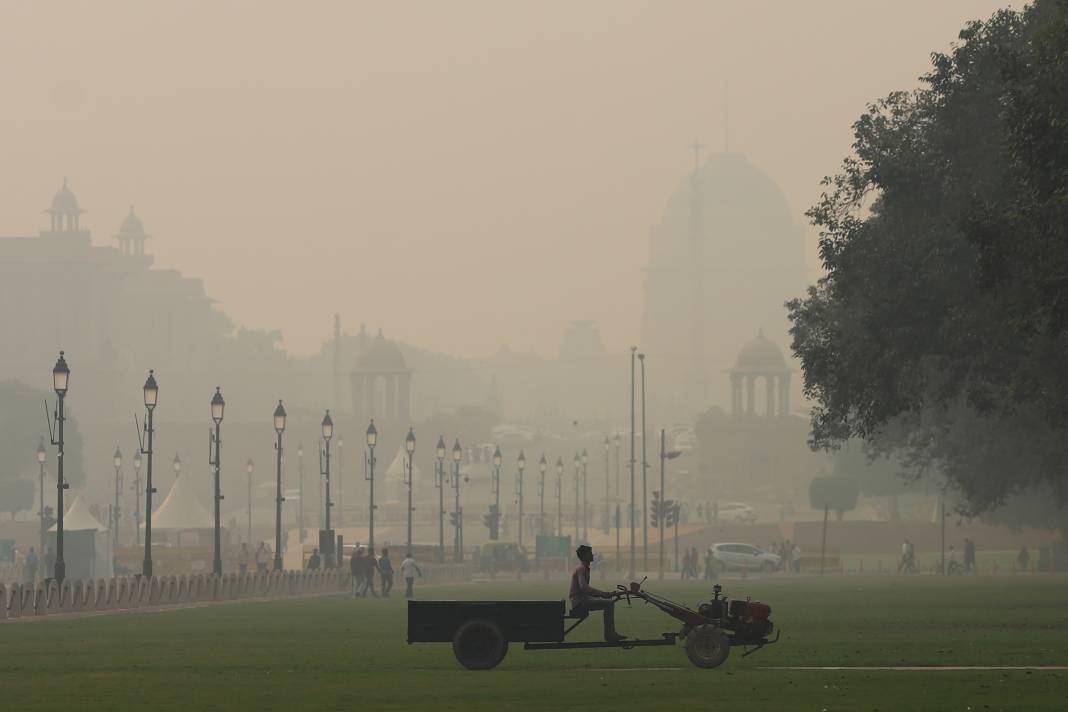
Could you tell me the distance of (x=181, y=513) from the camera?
12781cm

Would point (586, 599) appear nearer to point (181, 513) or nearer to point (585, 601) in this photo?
point (585, 601)

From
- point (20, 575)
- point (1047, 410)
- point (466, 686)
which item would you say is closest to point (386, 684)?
point (466, 686)

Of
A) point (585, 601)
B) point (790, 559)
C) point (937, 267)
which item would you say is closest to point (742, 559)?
point (790, 559)

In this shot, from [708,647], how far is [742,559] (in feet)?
298

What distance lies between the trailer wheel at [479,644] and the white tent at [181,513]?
98.1 metres

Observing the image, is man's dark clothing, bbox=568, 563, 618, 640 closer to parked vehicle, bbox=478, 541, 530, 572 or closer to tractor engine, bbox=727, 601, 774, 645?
tractor engine, bbox=727, 601, 774, 645

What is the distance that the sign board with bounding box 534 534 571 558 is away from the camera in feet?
390

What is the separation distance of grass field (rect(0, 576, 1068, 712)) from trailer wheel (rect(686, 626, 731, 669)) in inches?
11.7

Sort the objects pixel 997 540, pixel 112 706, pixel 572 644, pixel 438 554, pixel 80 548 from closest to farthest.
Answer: pixel 112 706 → pixel 572 644 → pixel 80 548 → pixel 438 554 → pixel 997 540

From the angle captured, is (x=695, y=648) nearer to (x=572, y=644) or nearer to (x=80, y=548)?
(x=572, y=644)

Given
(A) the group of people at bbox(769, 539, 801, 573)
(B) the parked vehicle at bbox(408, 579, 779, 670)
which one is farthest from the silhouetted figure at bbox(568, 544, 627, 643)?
(A) the group of people at bbox(769, 539, 801, 573)

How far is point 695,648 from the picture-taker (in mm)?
28844

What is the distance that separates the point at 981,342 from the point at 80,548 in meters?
46.3

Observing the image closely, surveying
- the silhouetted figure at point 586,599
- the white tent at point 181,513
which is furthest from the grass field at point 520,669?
the white tent at point 181,513
